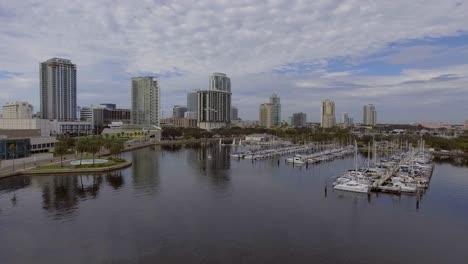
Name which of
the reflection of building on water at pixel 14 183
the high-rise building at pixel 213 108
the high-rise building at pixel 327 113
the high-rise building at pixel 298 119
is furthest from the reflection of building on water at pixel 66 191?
the high-rise building at pixel 298 119

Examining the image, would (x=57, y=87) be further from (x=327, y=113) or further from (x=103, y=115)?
(x=327, y=113)

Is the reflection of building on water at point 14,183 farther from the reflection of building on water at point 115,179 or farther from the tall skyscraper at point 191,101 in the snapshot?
the tall skyscraper at point 191,101

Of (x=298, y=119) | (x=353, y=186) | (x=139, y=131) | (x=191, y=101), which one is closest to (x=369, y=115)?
(x=298, y=119)

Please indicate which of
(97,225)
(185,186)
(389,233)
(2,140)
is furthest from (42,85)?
(389,233)

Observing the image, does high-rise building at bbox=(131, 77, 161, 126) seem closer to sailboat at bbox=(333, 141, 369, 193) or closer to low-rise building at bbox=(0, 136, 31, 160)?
low-rise building at bbox=(0, 136, 31, 160)

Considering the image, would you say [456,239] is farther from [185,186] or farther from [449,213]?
Result: [185,186]
